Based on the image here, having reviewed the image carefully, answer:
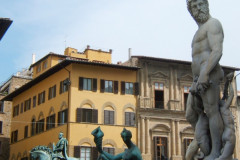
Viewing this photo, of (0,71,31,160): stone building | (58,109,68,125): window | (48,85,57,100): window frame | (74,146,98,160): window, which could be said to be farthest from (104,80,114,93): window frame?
(0,71,31,160): stone building

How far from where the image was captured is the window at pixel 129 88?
39750 millimetres

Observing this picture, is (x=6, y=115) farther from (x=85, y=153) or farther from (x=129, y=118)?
(x=129, y=118)

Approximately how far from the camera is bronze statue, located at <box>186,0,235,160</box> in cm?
759

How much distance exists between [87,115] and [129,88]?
4.89m

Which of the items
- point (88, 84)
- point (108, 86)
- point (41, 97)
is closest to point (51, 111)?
point (41, 97)

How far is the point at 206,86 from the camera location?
7629mm

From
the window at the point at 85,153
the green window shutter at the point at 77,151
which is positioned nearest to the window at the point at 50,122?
the green window shutter at the point at 77,151

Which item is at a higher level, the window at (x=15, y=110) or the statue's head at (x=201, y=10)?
the window at (x=15, y=110)

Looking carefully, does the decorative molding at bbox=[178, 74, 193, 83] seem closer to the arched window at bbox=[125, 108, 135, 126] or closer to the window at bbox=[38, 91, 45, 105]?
the arched window at bbox=[125, 108, 135, 126]

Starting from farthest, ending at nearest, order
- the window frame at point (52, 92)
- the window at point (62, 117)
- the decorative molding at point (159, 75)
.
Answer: the window frame at point (52, 92) → the decorative molding at point (159, 75) → the window at point (62, 117)

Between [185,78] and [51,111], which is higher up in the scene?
[185,78]

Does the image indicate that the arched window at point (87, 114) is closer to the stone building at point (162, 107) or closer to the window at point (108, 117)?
the window at point (108, 117)

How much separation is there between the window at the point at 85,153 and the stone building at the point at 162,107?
4403 mm

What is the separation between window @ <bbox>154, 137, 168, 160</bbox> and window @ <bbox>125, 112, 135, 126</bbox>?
8.55 feet
